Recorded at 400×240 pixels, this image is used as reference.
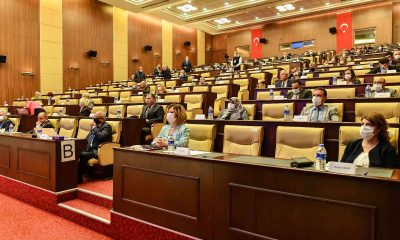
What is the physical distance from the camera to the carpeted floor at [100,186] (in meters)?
3.08

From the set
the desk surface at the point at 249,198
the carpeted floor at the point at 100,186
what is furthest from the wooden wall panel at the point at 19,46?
the desk surface at the point at 249,198

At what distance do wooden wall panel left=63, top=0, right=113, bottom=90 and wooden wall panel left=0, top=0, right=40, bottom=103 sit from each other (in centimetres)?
98

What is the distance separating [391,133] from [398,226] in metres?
1.10

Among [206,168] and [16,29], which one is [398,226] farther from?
[16,29]

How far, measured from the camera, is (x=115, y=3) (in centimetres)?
1153

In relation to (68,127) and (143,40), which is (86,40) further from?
(68,127)

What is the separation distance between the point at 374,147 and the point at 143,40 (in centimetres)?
1283

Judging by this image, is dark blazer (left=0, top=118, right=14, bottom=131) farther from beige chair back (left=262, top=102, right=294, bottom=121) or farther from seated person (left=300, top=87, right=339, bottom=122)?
seated person (left=300, top=87, right=339, bottom=122)

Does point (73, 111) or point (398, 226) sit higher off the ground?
point (73, 111)

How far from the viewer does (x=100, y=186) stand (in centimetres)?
329

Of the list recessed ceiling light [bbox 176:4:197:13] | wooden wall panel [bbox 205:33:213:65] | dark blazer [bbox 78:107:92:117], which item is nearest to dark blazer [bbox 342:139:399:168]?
dark blazer [bbox 78:107:92:117]

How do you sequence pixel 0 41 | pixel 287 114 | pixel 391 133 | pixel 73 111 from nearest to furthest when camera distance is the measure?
pixel 391 133
pixel 287 114
pixel 73 111
pixel 0 41

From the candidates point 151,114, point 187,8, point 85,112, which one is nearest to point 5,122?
point 85,112

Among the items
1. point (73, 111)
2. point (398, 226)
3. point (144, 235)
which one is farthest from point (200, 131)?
point (73, 111)
